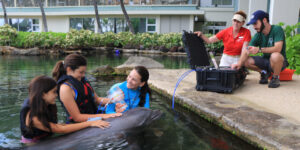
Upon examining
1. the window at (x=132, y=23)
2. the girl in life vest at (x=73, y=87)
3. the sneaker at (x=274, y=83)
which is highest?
the window at (x=132, y=23)

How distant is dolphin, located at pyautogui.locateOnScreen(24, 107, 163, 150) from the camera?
3.05 metres

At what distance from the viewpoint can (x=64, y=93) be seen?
319 cm

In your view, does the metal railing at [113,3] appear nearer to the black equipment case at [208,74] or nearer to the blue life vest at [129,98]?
the black equipment case at [208,74]

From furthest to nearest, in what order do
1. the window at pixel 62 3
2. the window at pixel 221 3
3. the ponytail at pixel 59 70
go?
the window at pixel 62 3 → the window at pixel 221 3 → the ponytail at pixel 59 70

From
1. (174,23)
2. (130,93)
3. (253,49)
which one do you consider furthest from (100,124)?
(174,23)

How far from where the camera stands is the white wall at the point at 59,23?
119ft

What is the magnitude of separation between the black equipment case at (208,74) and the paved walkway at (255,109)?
0.58ft

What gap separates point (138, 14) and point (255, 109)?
28747 mm

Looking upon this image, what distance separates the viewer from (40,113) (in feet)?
9.15

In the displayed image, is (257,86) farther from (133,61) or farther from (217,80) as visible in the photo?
(133,61)

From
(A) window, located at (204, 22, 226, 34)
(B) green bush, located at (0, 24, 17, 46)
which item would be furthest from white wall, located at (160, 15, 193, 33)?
(B) green bush, located at (0, 24, 17, 46)

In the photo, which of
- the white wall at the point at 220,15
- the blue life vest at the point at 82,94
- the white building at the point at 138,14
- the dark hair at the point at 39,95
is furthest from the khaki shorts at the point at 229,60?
the white wall at the point at 220,15

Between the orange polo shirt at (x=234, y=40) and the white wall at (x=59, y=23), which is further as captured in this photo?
the white wall at (x=59, y=23)

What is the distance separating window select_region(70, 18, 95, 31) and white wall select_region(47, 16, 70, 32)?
849mm
